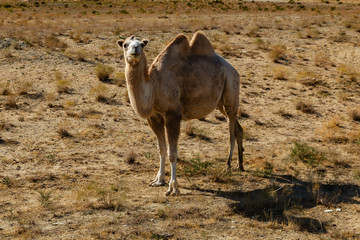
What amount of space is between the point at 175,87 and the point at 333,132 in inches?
242

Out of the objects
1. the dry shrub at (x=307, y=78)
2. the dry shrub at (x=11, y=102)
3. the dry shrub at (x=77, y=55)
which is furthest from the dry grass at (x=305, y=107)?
the dry shrub at (x=77, y=55)

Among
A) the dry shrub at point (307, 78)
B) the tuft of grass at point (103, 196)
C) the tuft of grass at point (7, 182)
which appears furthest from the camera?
the dry shrub at point (307, 78)

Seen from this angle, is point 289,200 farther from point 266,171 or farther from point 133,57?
point 133,57

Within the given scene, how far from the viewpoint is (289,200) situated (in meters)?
7.62

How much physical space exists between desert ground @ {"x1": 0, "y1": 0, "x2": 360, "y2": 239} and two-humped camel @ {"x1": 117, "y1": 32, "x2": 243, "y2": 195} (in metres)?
0.91

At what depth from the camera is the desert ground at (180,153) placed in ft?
22.7

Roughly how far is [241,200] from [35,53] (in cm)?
1417

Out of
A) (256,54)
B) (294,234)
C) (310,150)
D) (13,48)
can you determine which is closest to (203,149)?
(310,150)

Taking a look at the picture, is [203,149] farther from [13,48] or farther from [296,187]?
[13,48]

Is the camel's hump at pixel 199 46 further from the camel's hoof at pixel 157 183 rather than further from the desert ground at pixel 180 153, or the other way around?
the camel's hoof at pixel 157 183

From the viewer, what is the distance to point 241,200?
7.92 metres

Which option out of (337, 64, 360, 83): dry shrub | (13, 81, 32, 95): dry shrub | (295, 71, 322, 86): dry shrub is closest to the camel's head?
(13, 81, 32, 95): dry shrub

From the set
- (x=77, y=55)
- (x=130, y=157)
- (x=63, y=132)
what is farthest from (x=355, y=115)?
(x=77, y=55)

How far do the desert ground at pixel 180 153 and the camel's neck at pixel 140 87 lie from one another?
166 centimetres
